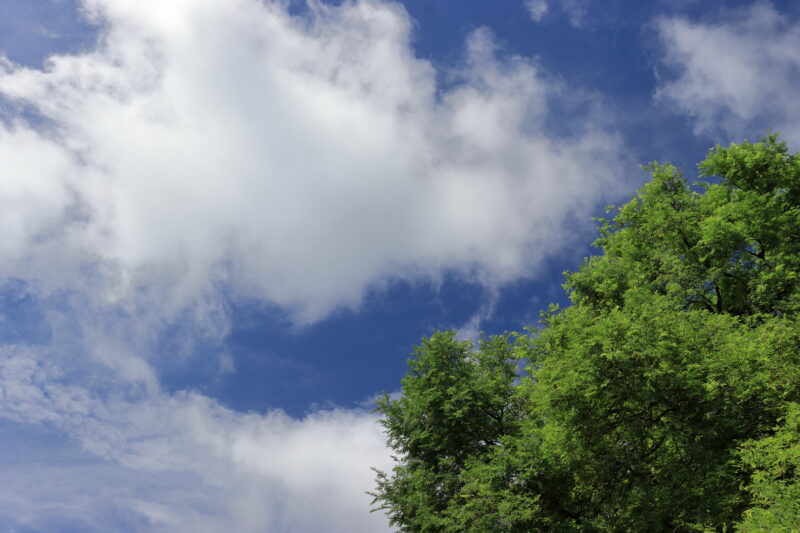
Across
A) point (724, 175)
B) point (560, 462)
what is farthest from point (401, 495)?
point (724, 175)

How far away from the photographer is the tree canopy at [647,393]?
70.0ft

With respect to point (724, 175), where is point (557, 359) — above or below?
below

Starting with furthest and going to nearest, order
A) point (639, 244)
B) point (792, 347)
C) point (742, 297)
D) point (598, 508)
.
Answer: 1. point (639, 244)
2. point (742, 297)
3. point (598, 508)
4. point (792, 347)

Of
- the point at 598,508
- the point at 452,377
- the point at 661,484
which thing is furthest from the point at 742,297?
the point at 452,377

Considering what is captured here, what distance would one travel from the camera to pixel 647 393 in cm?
2183

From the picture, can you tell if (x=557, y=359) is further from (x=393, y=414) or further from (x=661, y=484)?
(x=393, y=414)

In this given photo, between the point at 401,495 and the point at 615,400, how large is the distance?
1384 centimetres

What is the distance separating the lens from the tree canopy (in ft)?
70.0

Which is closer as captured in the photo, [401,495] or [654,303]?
[654,303]

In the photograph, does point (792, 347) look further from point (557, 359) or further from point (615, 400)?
point (557, 359)

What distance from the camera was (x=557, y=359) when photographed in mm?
24422

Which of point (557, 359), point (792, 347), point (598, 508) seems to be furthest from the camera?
point (598, 508)

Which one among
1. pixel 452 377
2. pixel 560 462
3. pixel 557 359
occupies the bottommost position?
pixel 560 462

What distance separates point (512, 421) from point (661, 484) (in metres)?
8.42
